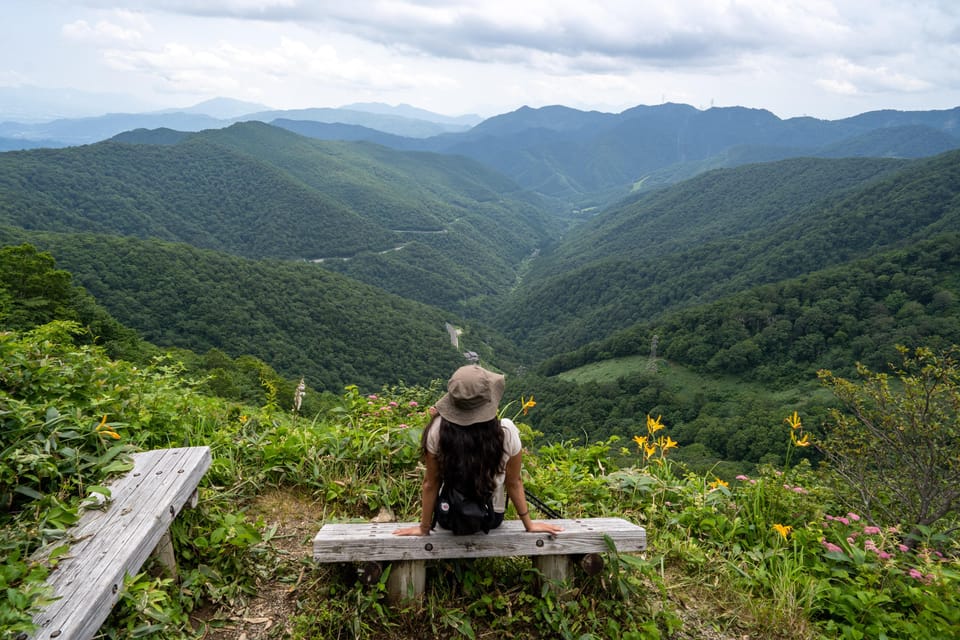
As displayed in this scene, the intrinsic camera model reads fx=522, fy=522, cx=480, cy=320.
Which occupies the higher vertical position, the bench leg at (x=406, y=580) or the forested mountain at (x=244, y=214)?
the bench leg at (x=406, y=580)

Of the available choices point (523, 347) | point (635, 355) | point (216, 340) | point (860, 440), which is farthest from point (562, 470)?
point (523, 347)

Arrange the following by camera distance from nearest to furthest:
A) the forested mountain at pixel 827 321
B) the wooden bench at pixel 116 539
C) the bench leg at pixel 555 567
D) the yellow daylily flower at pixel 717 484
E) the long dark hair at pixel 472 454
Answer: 1. the wooden bench at pixel 116 539
2. the long dark hair at pixel 472 454
3. the bench leg at pixel 555 567
4. the yellow daylily flower at pixel 717 484
5. the forested mountain at pixel 827 321

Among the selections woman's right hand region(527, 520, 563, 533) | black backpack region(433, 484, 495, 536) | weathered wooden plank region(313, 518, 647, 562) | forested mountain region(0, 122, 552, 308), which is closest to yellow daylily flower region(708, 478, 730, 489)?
weathered wooden plank region(313, 518, 647, 562)

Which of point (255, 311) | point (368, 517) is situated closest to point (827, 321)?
point (255, 311)

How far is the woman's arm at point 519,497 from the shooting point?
9.88 ft

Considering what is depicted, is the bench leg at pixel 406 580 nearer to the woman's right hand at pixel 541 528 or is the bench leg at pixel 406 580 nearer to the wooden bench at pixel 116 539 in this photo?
the woman's right hand at pixel 541 528

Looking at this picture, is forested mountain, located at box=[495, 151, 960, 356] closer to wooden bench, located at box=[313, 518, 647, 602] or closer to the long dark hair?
wooden bench, located at box=[313, 518, 647, 602]

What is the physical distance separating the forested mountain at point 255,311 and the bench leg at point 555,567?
5727 cm

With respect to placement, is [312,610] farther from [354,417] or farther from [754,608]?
[754,608]

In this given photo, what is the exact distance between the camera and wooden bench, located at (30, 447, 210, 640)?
2141 millimetres

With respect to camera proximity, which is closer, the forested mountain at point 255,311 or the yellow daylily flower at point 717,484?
the yellow daylily flower at point 717,484

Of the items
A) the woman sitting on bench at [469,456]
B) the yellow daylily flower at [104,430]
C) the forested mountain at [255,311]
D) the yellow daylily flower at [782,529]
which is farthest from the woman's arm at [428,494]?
the forested mountain at [255,311]

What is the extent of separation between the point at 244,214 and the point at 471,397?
6856 inches

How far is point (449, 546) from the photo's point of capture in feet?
9.75
